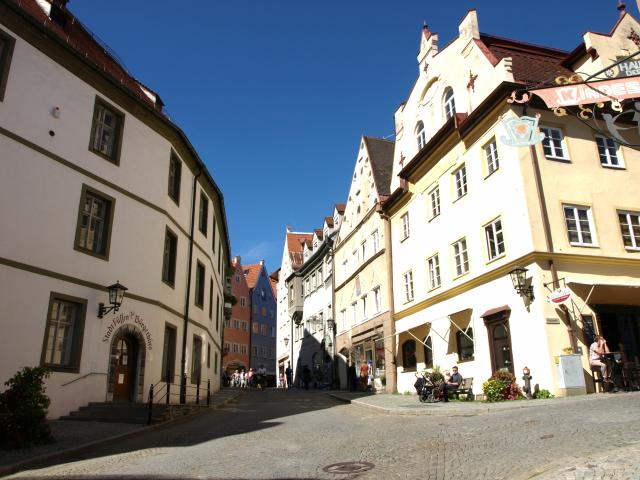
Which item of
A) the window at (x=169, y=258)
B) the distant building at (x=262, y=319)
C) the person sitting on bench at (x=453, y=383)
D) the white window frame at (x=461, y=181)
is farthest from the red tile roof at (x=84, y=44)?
the distant building at (x=262, y=319)

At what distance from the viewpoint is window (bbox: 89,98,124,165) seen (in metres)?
17.3

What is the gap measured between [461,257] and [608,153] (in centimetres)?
632

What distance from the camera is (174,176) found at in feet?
70.8

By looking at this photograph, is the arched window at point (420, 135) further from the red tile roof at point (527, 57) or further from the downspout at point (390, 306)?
the red tile roof at point (527, 57)

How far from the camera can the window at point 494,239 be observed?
18828 mm

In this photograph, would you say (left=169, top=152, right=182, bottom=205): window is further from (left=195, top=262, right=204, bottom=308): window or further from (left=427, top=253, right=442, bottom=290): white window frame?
(left=427, top=253, right=442, bottom=290): white window frame

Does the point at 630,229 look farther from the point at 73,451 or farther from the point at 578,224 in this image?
the point at 73,451

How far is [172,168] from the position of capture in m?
21.4

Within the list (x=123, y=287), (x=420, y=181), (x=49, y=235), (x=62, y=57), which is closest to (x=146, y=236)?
(x=123, y=287)

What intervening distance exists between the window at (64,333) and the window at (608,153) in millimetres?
17664

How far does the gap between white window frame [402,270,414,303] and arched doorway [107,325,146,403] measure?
1306 centimetres

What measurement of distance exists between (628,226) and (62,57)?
18741 millimetres

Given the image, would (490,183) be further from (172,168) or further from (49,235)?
(49,235)

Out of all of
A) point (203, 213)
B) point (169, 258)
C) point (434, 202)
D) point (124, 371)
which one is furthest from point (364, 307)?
point (124, 371)
